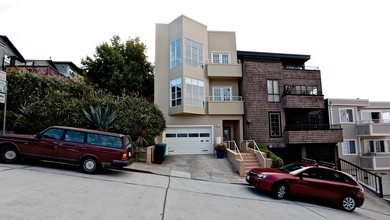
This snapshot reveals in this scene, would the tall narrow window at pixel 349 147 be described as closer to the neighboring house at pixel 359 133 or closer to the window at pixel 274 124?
the neighboring house at pixel 359 133

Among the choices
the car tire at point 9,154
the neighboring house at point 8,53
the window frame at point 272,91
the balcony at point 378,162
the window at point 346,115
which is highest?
the neighboring house at point 8,53

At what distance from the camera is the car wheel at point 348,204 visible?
9859mm

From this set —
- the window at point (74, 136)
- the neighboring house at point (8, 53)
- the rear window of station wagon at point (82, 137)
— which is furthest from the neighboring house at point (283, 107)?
the neighboring house at point (8, 53)

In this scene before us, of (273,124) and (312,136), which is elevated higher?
(273,124)

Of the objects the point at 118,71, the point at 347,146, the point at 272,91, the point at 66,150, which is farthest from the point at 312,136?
the point at 118,71

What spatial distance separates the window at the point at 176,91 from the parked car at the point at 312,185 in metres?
9.39

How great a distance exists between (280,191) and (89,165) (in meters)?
8.20

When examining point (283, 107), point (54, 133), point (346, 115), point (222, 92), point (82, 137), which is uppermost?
→ point (222, 92)

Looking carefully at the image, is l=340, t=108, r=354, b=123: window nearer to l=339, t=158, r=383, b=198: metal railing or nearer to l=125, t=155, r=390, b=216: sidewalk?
l=339, t=158, r=383, b=198: metal railing

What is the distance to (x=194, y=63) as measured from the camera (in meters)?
18.7

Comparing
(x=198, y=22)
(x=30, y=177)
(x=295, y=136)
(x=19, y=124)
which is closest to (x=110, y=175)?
(x=30, y=177)

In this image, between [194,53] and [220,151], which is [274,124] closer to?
[220,151]

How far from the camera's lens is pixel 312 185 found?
377 inches

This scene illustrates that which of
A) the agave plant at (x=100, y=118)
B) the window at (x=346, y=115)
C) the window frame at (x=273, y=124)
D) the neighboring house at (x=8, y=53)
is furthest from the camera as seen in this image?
the neighboring house at (x=8, y=53)
